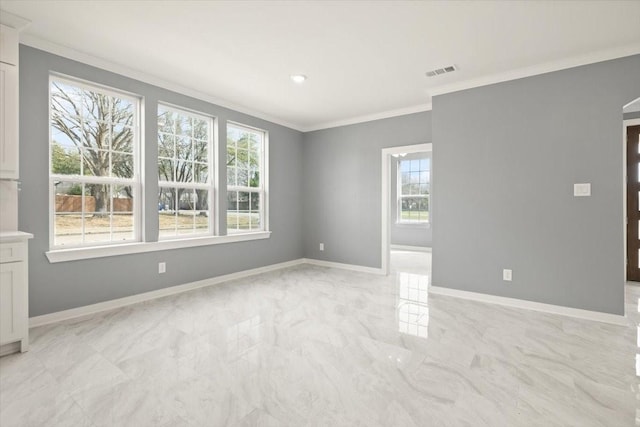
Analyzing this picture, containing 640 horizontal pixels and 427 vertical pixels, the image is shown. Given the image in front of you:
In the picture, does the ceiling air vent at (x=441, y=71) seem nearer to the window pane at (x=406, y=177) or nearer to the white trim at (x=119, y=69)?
the white trim at (x=119, y=69)

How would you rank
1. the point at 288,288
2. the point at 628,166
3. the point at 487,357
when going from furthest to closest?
the point at 628,166 < the point at 288,288 < the point at 487,357

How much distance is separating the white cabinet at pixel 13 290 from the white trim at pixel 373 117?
15.0 feet

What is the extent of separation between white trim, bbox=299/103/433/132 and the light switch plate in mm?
2171

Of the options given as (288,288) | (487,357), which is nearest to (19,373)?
(288,288)

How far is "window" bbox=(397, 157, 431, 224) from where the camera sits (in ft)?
26.2

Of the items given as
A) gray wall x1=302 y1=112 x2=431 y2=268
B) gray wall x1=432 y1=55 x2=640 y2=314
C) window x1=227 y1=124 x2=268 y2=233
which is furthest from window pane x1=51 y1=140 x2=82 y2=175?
gray wall x1=432 y1=55 x2=640 y2=314

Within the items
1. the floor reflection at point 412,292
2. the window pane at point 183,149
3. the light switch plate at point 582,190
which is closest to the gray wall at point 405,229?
the floor reflection at point 412,292

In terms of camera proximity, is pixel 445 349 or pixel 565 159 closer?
pixel 445 349

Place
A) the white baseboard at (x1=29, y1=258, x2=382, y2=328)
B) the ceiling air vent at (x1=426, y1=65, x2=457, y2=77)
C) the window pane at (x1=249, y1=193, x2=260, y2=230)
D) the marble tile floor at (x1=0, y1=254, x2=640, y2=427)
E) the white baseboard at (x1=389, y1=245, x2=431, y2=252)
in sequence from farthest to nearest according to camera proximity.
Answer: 1. the white baseboard at (x1=389, y1=245, x2=431, y2=252)
2. the window pane at (x1=249, y1=193, x2=260, y2=230)
3. the ceiling air vent at (x1=426, y1=65, x2=457, y2=77)
4. the white baseboard at (x1=29, y1=258, x2=382, y2=328)
5. the marble tile floor at (x1=0, y1=254, x2=640, y2=427)

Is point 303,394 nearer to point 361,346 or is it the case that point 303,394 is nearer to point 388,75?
point 361,346

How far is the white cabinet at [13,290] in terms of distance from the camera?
2.30m

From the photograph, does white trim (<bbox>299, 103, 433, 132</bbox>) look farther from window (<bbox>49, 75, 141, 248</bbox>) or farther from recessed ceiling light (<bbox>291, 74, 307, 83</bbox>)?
window (<bbox>49, 75, 141, 248</bbox>)

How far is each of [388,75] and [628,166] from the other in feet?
13.7

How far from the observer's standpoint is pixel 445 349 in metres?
2.50
